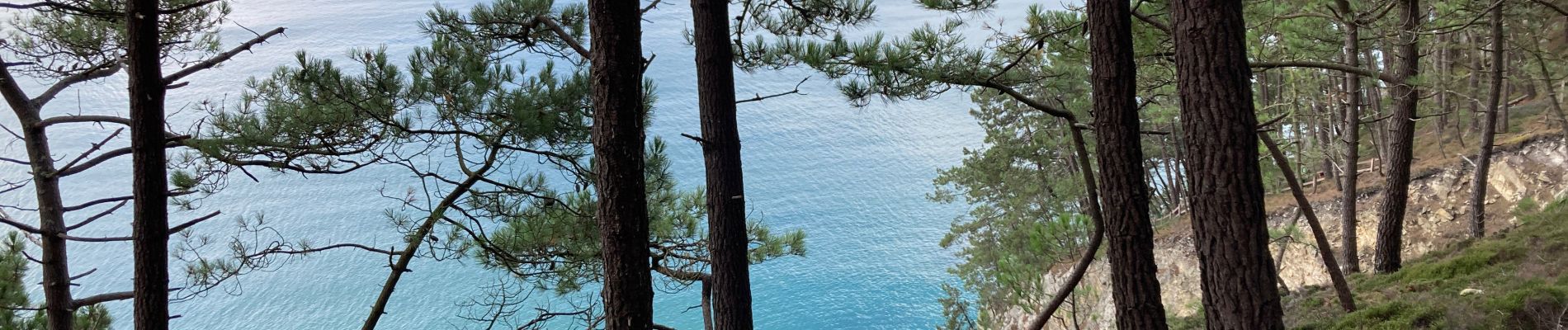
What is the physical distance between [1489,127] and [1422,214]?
112 inches

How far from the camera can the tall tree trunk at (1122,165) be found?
2885 millimetres

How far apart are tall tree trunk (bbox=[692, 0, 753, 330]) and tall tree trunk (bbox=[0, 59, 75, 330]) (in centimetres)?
265

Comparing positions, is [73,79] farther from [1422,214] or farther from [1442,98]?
[1442,98]

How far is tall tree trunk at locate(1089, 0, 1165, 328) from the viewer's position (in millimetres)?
2885

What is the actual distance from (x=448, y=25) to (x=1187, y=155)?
288 cm

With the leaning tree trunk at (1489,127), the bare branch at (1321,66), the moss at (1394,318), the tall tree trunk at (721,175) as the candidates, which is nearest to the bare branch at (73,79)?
the tall tree trunk at (721,175)

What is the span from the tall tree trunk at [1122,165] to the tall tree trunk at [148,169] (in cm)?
313

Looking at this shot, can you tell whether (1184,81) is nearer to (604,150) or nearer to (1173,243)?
(604,150)

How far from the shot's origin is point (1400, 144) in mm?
5035

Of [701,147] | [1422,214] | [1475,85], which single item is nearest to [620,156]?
[701,147]

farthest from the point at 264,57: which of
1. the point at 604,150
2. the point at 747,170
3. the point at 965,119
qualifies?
the point at 604,150

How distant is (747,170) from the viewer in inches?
910

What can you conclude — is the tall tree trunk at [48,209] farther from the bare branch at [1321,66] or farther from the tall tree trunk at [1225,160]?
the bare branch at [1321,66]

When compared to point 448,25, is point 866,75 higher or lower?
lower
